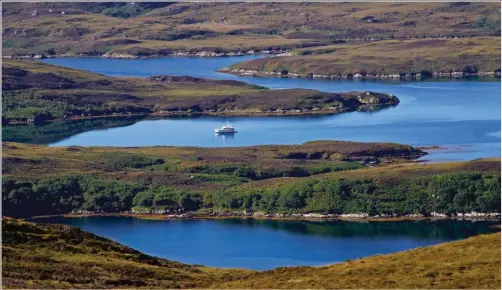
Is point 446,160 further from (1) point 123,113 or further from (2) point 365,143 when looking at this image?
(1) point 123,113

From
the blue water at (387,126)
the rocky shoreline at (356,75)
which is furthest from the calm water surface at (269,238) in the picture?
the rocky shoreline at (356,75)

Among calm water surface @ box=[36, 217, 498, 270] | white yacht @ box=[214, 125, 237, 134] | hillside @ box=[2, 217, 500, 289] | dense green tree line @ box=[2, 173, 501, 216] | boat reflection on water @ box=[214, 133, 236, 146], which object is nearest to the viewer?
hillside @ box=[2, 217, 500, 289]

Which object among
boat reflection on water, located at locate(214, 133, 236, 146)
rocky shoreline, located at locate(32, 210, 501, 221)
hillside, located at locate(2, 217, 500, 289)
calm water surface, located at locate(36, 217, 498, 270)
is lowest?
calm water surface, located at locate(36, 217, 498, 270)

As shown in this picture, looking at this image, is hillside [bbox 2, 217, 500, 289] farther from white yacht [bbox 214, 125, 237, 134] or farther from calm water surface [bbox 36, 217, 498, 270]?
white yacht [bbox 214, 125, 237, 134]

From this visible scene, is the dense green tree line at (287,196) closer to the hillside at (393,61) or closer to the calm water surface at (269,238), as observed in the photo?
the calm water surface at (269,238)

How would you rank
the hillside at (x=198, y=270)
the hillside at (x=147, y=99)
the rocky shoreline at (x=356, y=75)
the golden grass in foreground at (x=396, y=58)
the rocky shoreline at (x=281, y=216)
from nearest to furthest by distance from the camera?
the hillside at (x=198, y=270) < the rocky shoreline at (x=281, y=216) < the hillside at (x=147, y=99) < the rocky shoreline at (x=356, y=75) < the golden grass in foreground at (x=396, y=58)

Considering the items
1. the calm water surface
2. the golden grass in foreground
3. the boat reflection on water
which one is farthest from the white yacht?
the golden grass in foreground
